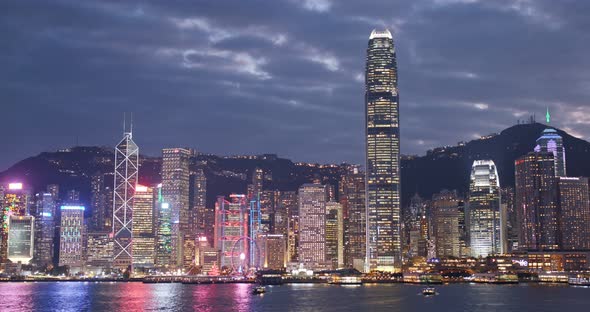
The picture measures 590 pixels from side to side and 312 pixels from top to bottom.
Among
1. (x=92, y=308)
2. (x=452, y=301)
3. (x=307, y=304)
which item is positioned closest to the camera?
(x=92, y=308)

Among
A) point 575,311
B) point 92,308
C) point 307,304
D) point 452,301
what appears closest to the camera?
point 575,311

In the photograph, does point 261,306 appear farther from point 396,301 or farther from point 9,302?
point 9,302

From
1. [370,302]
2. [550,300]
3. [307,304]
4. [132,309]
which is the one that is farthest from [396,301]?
[132,309]

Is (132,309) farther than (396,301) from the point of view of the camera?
No

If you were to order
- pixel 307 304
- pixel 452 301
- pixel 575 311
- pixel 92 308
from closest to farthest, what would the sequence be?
1. pixel 575 311
2. pixel 92 308
3. pixel 307 304
4. pixel 452 301

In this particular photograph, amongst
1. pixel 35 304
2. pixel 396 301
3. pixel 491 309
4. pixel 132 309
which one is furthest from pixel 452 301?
pixel 35 304

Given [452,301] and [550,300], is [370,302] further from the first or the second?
[550,300]

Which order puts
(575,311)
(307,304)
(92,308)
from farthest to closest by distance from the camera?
1. (307,304)
2. (92,308)
3. (575,311)

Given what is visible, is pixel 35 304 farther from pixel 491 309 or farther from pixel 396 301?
pixel 491 309

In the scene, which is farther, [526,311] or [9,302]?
[9,302]
